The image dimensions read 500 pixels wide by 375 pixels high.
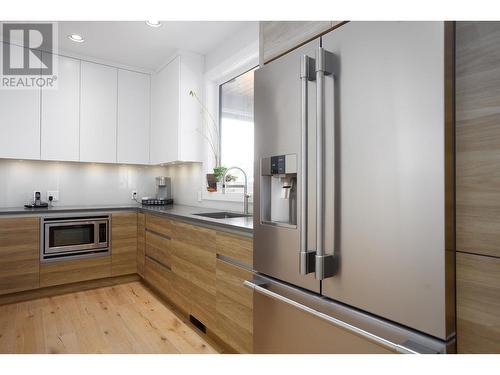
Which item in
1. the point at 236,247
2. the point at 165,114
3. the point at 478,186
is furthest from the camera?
the point at 165,114

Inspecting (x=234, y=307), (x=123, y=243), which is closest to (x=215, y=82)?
(x=123, y=243)

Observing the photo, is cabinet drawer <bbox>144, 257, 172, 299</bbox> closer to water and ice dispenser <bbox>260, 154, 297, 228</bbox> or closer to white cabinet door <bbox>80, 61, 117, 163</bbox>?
white cabinet door <bbox>80, 61, 117, 163</bbox>

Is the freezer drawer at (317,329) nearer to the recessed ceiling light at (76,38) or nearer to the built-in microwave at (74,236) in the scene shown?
the built-in microwave at (74,236)

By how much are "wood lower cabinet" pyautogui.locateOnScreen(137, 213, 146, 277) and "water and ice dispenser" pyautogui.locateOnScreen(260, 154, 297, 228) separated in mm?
2149

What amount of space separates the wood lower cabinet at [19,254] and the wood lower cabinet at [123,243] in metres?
0.66

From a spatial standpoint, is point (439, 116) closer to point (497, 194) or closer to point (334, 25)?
point (497, 194)

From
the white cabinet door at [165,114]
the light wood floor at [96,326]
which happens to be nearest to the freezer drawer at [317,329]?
the light wood floor at [96,326]

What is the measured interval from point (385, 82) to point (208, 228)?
4.74 ft

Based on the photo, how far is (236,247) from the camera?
1769 millimetres

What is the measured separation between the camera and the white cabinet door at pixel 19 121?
9.75 feet

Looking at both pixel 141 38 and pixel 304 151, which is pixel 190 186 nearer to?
pixel 141 38

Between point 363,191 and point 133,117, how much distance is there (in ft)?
11.0

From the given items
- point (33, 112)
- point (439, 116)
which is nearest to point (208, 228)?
point (439, 116)

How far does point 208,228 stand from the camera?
2057 mm
